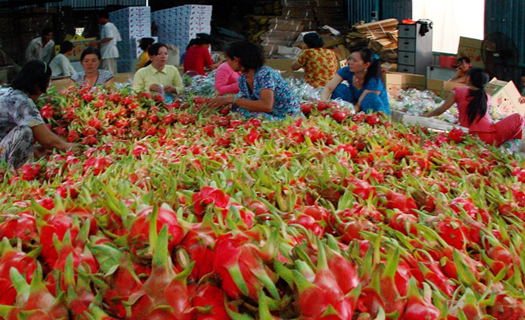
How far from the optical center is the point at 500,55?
23.7 ft

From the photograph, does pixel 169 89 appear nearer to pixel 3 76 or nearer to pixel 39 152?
pixel 39 152

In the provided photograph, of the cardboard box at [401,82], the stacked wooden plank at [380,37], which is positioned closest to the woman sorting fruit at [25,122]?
the cardboard box at [401,82]

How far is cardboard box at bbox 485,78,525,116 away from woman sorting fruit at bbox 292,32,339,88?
6.27ft

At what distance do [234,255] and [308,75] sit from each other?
19.0 feet

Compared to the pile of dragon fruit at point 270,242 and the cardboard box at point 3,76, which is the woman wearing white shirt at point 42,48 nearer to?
the cardboard box at point 3,76

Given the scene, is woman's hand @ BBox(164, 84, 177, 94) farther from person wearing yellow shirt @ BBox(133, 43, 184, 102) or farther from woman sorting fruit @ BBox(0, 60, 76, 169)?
woman sorting fruit @ BBox(0, 60, 76, 169)

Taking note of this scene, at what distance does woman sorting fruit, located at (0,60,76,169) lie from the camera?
122 inches

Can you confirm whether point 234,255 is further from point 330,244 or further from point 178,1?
point 178,1

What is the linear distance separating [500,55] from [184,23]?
5.57 m

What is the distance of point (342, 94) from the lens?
522 cm

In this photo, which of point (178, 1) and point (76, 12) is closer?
point (76, 12)

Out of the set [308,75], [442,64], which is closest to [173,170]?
[308,75]

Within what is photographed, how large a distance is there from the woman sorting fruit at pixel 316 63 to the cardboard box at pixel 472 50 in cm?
271

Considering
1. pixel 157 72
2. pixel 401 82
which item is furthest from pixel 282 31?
pixel 157 72
